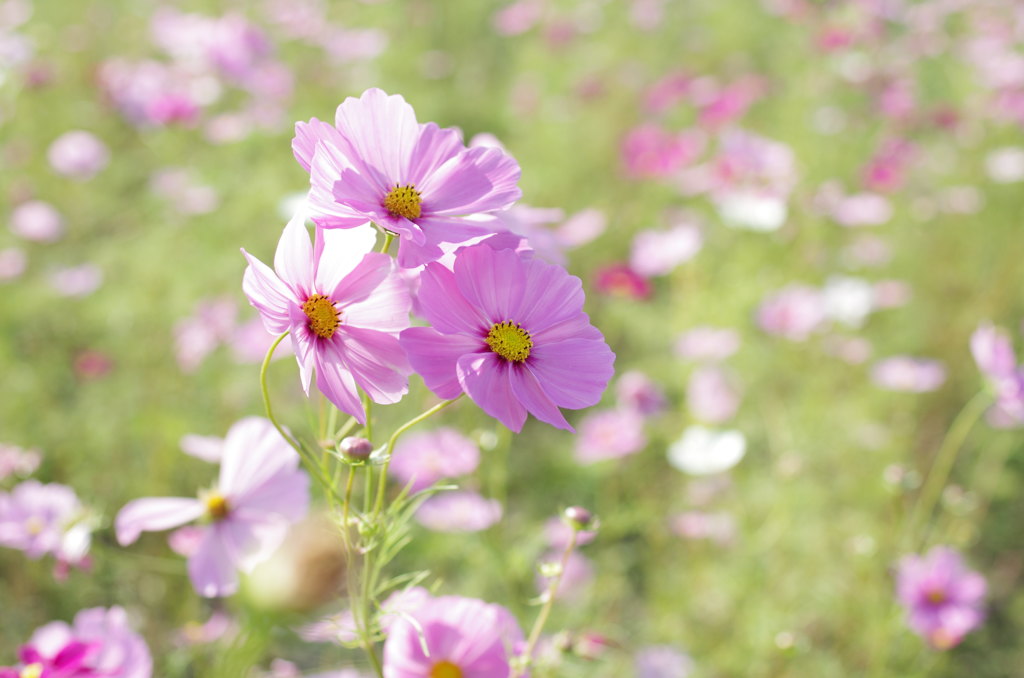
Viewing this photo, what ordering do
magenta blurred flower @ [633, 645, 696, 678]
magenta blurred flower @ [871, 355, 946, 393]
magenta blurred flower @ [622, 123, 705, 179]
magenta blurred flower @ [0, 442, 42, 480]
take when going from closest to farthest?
1. magenta blurred flower @ [0, 442, 42, 480]
2. magenta blurred flower @ [633, 645, 696, 678]
3. magenta blurred flower @ [871, 355, 946, 393]
4. magenta blurred flower @ [622, 123, 705, 179]

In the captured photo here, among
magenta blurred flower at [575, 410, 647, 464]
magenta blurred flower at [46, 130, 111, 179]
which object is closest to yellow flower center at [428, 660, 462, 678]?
magenta blurred flower at [575, 410, 647, 464]

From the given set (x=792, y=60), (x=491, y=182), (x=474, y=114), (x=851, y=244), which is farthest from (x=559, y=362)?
(x=792, y=60)

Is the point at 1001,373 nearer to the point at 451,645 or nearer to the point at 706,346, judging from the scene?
the point at 706,346

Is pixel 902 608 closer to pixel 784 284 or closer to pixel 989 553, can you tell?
pixel 989 553

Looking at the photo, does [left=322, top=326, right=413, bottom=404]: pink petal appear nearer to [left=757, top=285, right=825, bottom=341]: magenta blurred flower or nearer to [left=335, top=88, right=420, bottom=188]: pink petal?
[left=335, top=88, right=420, bottom=188]: pink petal

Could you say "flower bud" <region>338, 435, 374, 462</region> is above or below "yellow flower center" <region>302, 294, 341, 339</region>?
below

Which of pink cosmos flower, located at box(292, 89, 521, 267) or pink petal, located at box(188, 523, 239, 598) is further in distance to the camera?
pink petal, located at box(188, 523, 239, 598)

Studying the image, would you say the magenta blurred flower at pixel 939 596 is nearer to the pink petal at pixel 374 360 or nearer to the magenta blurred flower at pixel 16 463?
the pink petal at pixel 374 360

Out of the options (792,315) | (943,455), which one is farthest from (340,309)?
(943,455)
